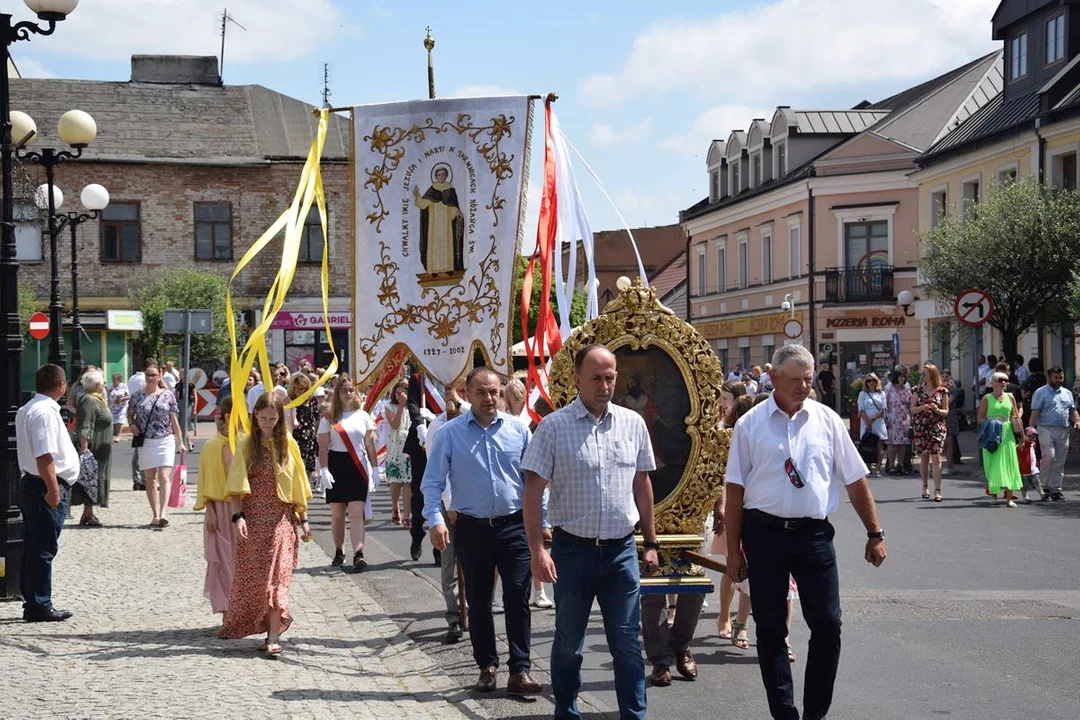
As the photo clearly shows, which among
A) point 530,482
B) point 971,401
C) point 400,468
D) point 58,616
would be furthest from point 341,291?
point 530,482

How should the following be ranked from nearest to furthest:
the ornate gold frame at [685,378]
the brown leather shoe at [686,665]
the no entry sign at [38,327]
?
the brown leather shoe at [686,665] → the ornate gold frame at [685,378] → the no entry sign at [38,327]

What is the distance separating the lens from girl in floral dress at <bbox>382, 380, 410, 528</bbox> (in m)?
16.3

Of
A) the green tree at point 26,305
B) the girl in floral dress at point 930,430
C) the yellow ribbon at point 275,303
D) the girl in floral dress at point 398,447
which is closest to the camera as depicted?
the yellow ribbon at point 275,303

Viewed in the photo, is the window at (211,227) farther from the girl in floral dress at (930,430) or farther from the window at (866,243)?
the girl in floral dress at (930,430)

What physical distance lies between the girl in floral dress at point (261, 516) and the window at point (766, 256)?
143ft

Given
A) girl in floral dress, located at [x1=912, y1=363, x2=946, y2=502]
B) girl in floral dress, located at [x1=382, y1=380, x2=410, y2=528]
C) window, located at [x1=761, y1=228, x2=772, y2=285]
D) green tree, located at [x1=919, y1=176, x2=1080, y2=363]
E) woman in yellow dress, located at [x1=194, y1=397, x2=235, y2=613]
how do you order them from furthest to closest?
window, located at [x1=761, y1=228, x2=772, y2=285] → green tree, located at [x1=919, y1=176, x2=1080, y2=363] → girl in floral dress, located at [x1=912, y1=363, x2=946, y2=502] → girl in floral dress, located at [x1=382, y1=380, x2=410, y2=528] → woman in yellow dress, located at [x1=194, y1=397, x2=235, y2=613]

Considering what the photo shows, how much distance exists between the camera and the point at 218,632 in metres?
9.46

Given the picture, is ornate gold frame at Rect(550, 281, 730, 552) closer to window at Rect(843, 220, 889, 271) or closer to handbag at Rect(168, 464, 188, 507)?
handbag at Rect(168, 464, 188, 507)

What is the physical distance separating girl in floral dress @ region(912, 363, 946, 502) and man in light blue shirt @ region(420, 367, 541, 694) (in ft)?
39.7

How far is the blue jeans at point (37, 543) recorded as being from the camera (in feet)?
32.7

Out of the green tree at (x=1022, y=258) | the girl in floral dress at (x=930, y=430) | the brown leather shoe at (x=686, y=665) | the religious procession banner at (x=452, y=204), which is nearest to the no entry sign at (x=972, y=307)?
the girl in floral dress at (x=930, y=430)

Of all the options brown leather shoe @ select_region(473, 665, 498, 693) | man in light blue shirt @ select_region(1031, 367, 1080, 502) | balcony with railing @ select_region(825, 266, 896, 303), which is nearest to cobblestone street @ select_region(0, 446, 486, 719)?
brown leather shoe @ select_region(473, 665, 498, 693)

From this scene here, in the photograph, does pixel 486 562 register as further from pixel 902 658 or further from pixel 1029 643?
pixel 1029 643

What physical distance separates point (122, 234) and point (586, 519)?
143ft
